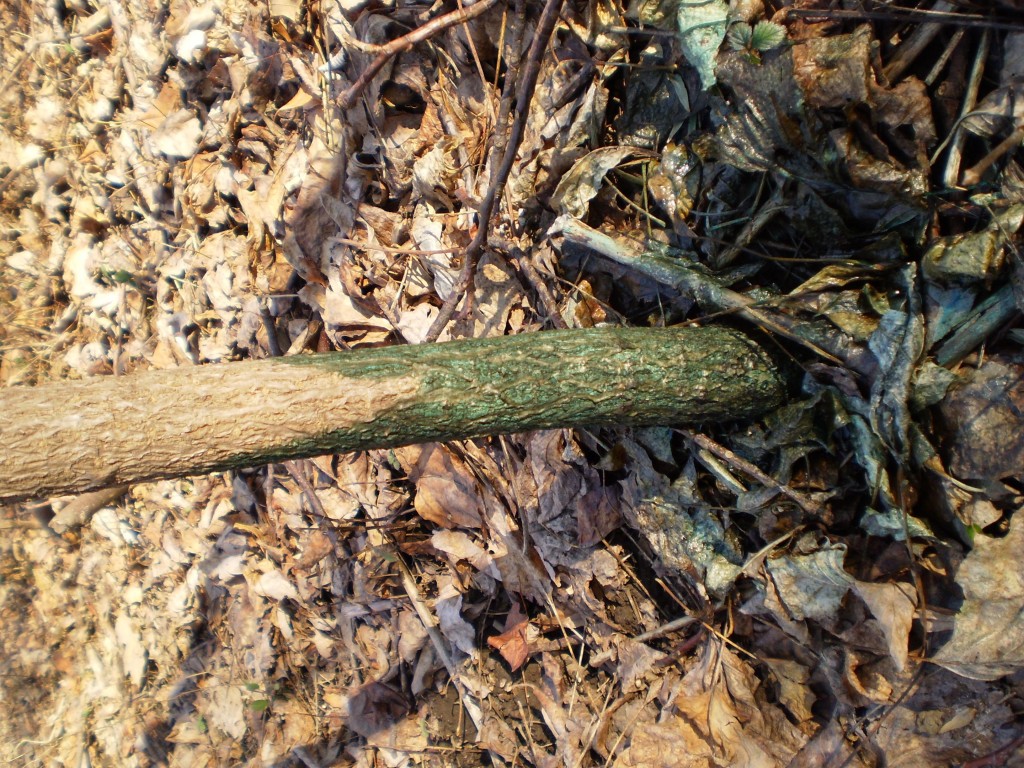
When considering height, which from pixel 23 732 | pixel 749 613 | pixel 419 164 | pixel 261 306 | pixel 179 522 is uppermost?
pixel 419 164

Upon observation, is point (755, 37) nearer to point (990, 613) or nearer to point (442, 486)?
point (990, 613)

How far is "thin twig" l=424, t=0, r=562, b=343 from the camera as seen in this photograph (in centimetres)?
218

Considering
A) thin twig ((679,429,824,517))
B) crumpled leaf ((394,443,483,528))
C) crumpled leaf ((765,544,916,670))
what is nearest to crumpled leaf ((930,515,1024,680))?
crumpled leaf ((765,544,916,670))

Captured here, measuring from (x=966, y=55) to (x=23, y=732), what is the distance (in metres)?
6.55

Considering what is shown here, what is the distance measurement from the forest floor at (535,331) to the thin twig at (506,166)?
0.06 feet

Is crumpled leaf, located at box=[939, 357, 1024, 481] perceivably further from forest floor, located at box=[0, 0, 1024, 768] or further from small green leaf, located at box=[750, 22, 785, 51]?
small green leaf, located at box=[750, 22, 785, 51]

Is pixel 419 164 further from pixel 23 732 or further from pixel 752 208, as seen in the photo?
pixel 23 732

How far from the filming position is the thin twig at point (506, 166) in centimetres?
218

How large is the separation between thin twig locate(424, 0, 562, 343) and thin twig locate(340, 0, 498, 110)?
24 centimetres

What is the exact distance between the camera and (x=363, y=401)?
1852 mm

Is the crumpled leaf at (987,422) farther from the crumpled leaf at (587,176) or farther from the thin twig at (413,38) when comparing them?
the thin twig at (413,38)

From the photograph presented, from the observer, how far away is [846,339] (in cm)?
210

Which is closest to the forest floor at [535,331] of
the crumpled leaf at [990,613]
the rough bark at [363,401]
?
the crumpled leaf at [990,613]

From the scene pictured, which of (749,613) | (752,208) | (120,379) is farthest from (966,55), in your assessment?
(120,379)
